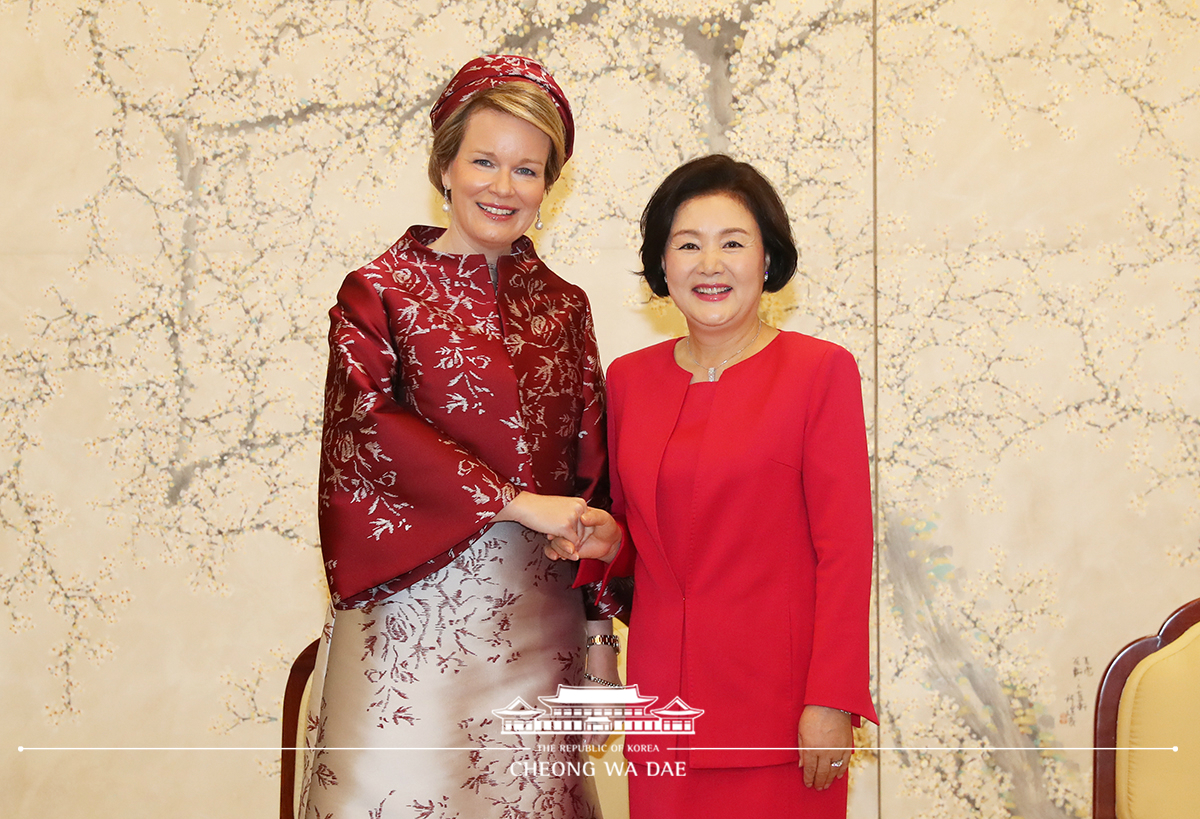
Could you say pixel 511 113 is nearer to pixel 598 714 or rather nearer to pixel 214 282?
pixel 598 714

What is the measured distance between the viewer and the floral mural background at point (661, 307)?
7.69ft

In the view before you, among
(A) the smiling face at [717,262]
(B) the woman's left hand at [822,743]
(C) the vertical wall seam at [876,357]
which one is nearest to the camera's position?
(B) the woman's left hand at [822,743]

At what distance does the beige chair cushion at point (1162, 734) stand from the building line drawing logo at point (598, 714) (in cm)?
80

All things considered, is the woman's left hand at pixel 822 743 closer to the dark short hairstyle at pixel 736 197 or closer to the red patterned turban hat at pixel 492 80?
the dark short hairstyle at pixel 736 197

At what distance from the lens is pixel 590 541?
142 cm

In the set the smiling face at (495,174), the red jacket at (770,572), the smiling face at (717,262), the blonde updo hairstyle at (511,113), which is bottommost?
the red jacket at (770,572)

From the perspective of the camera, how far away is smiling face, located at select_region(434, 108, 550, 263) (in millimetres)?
1461

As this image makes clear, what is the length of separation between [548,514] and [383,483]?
0.25 m

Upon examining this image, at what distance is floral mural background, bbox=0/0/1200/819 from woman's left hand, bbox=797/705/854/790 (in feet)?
3.56

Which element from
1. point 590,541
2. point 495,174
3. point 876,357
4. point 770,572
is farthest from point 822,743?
point 876,357

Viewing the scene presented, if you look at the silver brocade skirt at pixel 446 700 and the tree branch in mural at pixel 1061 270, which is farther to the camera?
the tree branch in mural at pixel 1061 270

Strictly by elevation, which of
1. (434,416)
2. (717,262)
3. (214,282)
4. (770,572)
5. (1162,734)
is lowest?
(1162,734)

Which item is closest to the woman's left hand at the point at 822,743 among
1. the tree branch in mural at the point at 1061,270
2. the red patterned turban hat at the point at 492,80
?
the red patterned turban hat at the point at 492,80

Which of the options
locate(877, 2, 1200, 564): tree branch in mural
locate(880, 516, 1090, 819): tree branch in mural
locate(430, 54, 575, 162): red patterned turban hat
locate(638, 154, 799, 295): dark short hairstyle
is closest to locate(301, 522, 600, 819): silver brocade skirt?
locate(638, 154, 799, 295): dark short hairstyle
